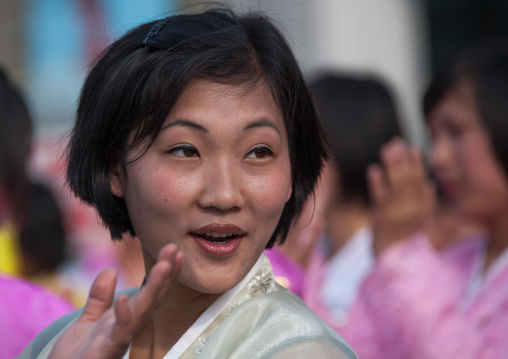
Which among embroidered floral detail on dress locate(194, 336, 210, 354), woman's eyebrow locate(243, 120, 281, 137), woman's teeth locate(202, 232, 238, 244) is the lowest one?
embroidered floral detail on dress locate(194, 336, 210, 354)

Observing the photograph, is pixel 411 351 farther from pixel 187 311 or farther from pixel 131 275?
pixel 131 275

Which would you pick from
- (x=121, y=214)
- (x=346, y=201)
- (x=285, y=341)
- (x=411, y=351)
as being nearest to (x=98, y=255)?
(x=346, y=201)

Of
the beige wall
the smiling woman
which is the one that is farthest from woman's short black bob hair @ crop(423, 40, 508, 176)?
→ the beige wall

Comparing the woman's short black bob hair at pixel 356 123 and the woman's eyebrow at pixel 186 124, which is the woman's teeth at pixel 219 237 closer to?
the woman's eyebrow at pixel 186 124

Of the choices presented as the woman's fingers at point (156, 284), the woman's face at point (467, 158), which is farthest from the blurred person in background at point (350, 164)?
the woman's fingers at point (156, 284)

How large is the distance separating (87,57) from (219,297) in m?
6.22

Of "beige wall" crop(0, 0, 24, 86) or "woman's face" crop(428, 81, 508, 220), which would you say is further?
"beige wall" crop(0, 0, 24, 86)

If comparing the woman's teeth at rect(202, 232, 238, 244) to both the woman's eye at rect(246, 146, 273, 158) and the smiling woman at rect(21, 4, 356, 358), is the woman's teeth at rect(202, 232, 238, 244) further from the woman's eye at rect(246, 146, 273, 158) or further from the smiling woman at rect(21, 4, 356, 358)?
the woman's eye at rect(246, 146, 273, 158)

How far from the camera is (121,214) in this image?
1721 millimetres

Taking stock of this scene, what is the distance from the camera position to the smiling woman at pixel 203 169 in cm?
149

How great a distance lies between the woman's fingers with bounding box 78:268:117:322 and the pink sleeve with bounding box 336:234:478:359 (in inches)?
56.3

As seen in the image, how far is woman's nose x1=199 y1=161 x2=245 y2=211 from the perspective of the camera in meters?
1.47

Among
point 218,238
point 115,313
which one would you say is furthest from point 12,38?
point 115,313

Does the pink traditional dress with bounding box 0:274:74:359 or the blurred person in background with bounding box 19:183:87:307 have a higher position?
the pink traditional dress with bounding box 0:274:74:359
